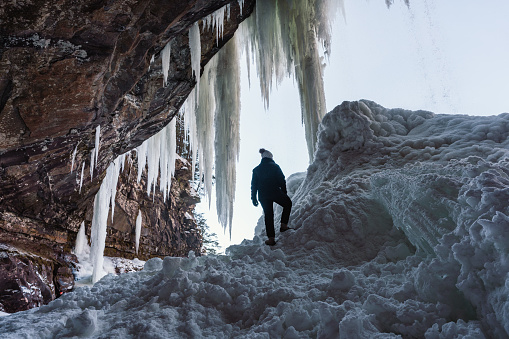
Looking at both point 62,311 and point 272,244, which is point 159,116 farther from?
point 62,311

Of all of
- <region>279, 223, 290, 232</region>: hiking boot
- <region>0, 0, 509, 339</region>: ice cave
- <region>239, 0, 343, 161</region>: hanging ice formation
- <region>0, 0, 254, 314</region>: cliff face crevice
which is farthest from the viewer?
<region>239, 0, 343, 161</region>: hanging ice formation

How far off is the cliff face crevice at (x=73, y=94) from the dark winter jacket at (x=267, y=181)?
7.49 feet

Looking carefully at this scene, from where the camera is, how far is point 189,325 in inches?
75.5

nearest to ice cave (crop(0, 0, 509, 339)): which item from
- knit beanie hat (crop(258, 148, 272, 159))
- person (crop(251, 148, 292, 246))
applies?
person (crop(251, 148, 292, 246))

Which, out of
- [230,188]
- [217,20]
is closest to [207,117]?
[230,188]

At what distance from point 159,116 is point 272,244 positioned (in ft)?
12.2

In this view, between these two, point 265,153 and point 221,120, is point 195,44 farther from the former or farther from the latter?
point 265,153

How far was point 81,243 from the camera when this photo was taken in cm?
733

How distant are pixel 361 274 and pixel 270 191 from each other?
5.23 ft

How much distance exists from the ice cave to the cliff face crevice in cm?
2

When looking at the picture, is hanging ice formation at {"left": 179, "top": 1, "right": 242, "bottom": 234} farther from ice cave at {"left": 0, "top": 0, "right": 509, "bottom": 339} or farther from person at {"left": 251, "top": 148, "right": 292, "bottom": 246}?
person at {"left": 251, "top": 148, "right": 292, "bottom": 246}

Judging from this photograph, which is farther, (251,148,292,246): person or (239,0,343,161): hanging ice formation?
(239,0,343,161): hanging ice formation

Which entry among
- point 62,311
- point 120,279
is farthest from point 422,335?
point 120,279

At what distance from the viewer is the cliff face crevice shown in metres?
3.46
